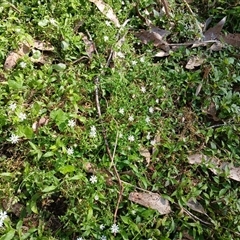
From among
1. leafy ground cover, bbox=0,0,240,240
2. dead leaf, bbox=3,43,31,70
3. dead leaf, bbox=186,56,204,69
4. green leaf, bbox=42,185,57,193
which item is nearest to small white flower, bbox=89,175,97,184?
leafy ground cover, bbox=0,0,240,240

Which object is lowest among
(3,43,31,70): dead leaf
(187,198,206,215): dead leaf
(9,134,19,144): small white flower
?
(187,198,206,215): dead leaf

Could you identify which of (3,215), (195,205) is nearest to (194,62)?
(195,205)

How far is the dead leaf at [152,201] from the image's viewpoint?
295cm

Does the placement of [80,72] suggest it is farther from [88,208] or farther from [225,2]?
[225,2]

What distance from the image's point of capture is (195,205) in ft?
10.0

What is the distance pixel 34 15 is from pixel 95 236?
1.65 metres

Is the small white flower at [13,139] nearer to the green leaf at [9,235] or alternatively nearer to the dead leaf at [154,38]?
the green leaf at [9,235]

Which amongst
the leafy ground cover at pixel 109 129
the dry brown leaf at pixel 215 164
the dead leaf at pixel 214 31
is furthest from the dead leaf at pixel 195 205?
the dead leaf at pixel 214 31

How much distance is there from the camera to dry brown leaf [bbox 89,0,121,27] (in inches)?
139

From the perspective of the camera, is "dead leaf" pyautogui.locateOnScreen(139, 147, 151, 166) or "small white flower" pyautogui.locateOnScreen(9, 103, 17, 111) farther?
"dead leaf" pyautogui.locateOnScreen(139, 147, 151, 166)

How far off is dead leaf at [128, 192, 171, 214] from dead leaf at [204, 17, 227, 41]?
59.4 inches

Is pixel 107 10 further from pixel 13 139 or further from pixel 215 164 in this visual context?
pixel 215 164

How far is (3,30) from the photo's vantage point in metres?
3.20

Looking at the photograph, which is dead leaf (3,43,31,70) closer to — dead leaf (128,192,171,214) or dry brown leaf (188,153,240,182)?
dead leaf (128,192,171,214)
